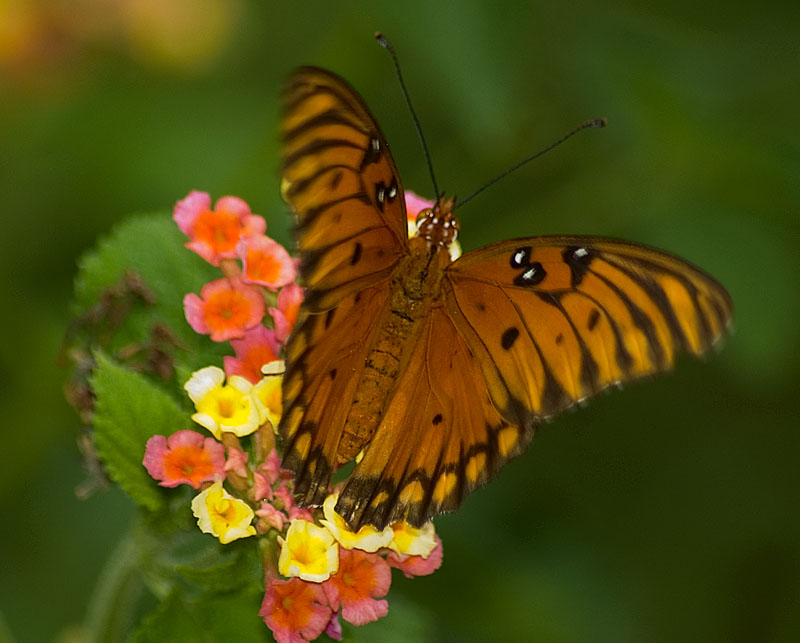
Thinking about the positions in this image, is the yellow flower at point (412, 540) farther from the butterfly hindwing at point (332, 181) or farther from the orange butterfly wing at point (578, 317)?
the butterfly hindwing at point (332, 181)

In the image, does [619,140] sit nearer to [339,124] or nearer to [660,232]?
[660,232]

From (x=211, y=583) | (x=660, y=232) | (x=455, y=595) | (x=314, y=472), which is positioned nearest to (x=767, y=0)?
(x=660, y=232)

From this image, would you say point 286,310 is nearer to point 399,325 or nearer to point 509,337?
point 399,325

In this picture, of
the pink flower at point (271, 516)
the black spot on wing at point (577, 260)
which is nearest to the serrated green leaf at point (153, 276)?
the pink flower at point (271, 516)

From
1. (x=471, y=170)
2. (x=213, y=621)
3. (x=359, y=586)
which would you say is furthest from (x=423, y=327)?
(x=471, y=170)

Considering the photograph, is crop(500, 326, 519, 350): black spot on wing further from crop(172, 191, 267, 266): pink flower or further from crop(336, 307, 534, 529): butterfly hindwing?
crop(172, 191, 267, 266): pink flower

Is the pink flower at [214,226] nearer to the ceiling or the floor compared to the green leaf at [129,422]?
nearer to the ceiling
